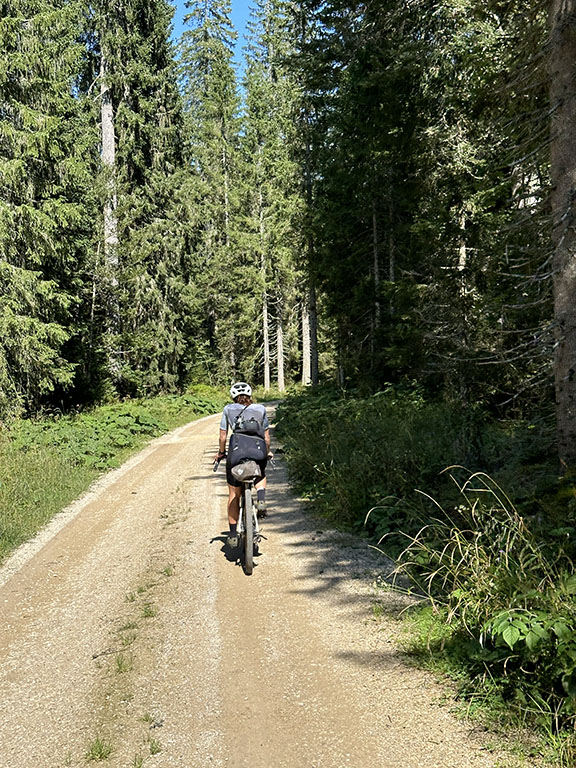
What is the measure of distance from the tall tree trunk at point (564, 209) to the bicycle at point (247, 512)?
3316mm

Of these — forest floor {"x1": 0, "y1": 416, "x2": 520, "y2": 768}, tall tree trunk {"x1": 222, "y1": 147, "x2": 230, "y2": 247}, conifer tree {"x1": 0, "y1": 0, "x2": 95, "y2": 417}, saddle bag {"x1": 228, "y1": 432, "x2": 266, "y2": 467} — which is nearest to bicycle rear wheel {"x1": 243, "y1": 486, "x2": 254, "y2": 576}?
forest floor {"x1": 0, "y1": 416, "x2": 520, "y2": 768}

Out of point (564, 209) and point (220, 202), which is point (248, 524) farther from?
point (220, 202)

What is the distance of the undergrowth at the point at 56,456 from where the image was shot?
28.9ft

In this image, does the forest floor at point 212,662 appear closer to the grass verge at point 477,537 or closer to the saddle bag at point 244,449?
the grass verge at point 477,537

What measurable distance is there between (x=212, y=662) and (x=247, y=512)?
1.94 metres

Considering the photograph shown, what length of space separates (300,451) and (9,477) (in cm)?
555

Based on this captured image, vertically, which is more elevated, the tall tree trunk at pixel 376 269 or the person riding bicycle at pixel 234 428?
the tall tree trunk at pixel 376 269

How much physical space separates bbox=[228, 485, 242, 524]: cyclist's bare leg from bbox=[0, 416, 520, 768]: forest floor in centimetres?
50

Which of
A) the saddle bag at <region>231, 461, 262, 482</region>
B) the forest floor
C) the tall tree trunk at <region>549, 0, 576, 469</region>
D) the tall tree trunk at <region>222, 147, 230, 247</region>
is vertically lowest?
the forest floor

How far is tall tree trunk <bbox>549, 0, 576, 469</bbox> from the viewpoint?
574 cm

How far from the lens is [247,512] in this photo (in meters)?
6.00

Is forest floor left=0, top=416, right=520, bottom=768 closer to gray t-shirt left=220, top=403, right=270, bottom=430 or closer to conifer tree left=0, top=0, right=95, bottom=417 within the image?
gray t-shirt left=220, top=403, right=270, bottom=430

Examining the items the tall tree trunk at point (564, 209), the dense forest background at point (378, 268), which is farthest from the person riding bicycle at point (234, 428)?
the tall tree trunk at point (564, 209)

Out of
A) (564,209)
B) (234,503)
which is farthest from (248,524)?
(564,209)
